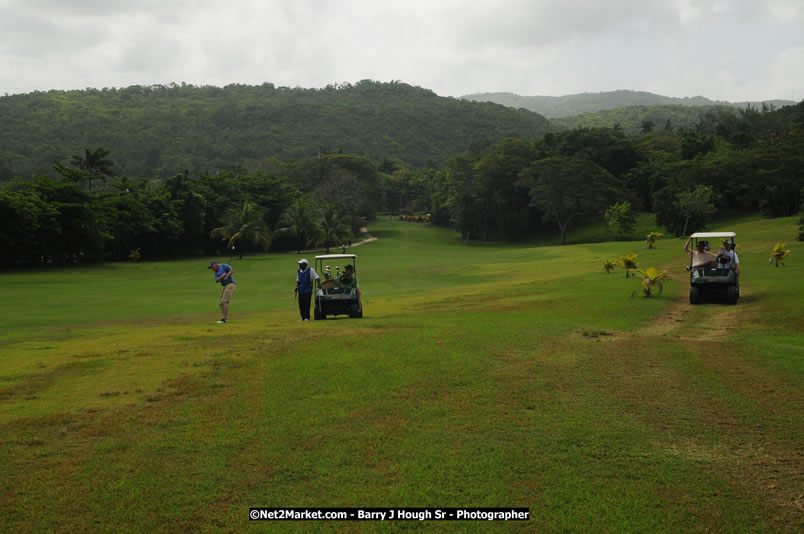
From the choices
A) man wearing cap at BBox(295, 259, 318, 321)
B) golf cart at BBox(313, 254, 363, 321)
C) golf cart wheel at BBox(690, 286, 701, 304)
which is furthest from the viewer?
golf cart at BBox(313, 254, 363, 321)

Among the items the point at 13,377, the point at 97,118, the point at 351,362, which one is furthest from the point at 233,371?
the point at 97,118

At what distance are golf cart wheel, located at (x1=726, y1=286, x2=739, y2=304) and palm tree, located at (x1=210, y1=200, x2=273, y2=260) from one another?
2314 inches

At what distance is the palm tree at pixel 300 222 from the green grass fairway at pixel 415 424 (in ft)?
202

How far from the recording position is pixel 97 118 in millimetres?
179375

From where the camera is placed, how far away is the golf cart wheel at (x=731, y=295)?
1981 centimetres

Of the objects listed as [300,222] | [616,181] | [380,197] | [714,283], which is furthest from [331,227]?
[714,283]

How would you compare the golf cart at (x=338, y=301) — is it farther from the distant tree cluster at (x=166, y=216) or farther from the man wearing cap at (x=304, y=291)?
the distant tree cluster at (x=166, y=216)

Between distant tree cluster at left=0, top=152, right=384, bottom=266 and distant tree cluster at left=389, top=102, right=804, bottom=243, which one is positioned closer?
distant tree cluster at left=0, top=152, right=384, bottom=266

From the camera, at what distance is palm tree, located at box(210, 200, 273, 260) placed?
7312 cm

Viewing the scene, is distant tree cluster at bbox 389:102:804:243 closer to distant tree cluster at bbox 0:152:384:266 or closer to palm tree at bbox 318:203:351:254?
distant tree cluster at bbox 0:152:384:266

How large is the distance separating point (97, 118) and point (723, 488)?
651 ft

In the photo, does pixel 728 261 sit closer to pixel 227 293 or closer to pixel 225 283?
pixel 227 293

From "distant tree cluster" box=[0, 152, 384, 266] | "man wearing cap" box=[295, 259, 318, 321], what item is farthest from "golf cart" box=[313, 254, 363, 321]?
"distant tree cluster" box=[0, 152, 384, 266]

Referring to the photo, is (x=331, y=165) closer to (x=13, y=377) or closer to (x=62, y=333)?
(x=62, y=333)
